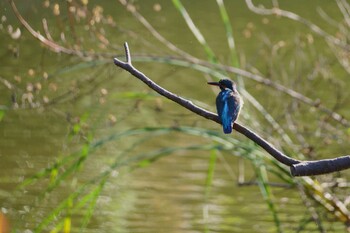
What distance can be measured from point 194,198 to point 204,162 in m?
0.81

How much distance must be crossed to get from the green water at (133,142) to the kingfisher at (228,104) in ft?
4.59

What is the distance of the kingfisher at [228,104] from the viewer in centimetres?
218

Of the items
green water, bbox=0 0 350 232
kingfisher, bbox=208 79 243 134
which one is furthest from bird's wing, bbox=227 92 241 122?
green water, bbox=0 0 350 232

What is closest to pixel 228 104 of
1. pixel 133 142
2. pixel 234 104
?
pixel 234 104

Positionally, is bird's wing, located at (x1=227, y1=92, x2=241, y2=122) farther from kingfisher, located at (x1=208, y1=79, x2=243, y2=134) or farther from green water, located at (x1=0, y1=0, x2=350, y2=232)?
green water, located at (x1=0, y1=0, x2=350, y2=232)

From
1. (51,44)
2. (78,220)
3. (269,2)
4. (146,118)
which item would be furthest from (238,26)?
(51,44)

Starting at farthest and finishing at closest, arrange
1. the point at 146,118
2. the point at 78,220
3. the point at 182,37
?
1. the point at 182,37
2. the point at 146,118
3. the point at 78,220

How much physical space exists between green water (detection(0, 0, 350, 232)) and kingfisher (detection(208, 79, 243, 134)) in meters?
1.40

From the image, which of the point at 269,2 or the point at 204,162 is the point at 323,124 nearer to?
the point at 204,162

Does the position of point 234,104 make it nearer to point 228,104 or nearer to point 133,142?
point 228,104

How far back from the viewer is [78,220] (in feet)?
18.5

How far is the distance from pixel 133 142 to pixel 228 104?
4897 millimetres

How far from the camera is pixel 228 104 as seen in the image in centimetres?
235

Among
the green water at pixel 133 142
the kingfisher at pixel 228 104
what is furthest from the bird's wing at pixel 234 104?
the green water at pixel 133 142
